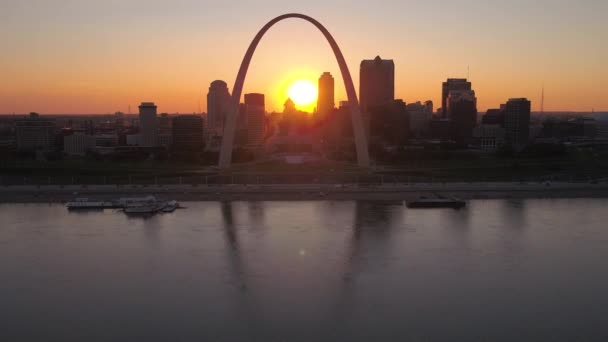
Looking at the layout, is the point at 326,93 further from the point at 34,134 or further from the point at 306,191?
the point at 306,191

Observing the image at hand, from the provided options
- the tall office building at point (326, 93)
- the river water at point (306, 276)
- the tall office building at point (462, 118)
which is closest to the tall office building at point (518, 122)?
the tall office building at point (462, 118)

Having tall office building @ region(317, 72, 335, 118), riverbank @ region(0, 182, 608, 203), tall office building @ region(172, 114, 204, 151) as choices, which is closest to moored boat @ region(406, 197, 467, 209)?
riverbank @ region(0, 182, 608, 203)

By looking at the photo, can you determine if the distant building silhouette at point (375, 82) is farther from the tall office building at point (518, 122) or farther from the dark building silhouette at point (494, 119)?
the tall office building at point (518, 122)

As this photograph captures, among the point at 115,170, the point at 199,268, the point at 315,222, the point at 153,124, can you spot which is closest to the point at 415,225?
the point at 315,222

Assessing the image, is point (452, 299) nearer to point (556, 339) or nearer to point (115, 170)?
point (556, 339)

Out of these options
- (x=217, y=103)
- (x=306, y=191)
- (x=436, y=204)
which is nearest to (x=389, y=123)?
(x=217, y=103)
